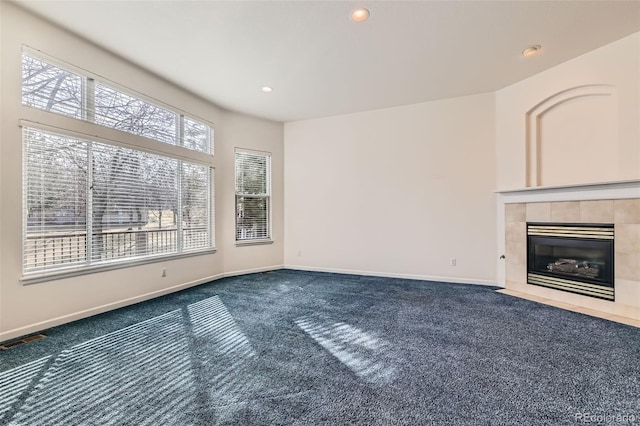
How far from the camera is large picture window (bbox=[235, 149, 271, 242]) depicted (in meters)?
5.29

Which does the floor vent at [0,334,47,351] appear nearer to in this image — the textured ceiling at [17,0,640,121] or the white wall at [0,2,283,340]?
the white wall at [0,2,283,340]

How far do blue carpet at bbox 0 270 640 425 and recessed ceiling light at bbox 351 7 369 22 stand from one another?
2.96 meters

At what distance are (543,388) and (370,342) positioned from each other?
1.17 metres

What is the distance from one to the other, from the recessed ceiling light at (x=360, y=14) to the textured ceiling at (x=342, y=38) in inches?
2.1

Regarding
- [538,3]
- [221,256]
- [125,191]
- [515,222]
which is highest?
[538,3]

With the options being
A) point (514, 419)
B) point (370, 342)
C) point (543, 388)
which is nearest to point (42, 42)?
point (370, 342)

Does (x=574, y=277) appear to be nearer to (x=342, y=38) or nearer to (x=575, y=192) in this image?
(x=575, y=192)

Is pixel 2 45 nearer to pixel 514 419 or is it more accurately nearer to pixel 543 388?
pixel 514 419

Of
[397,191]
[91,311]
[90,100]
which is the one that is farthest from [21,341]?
[397,191]

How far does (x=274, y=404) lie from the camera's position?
5.36 ft

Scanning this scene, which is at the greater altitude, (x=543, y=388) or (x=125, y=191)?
(x=125, y=191)

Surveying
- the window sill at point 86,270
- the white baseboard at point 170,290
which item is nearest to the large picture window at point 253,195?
the white baseboard at point 170,290

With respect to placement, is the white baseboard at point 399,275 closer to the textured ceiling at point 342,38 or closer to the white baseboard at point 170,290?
the white baseboard at point 170,290

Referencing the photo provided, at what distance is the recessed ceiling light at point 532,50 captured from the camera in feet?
10.3
